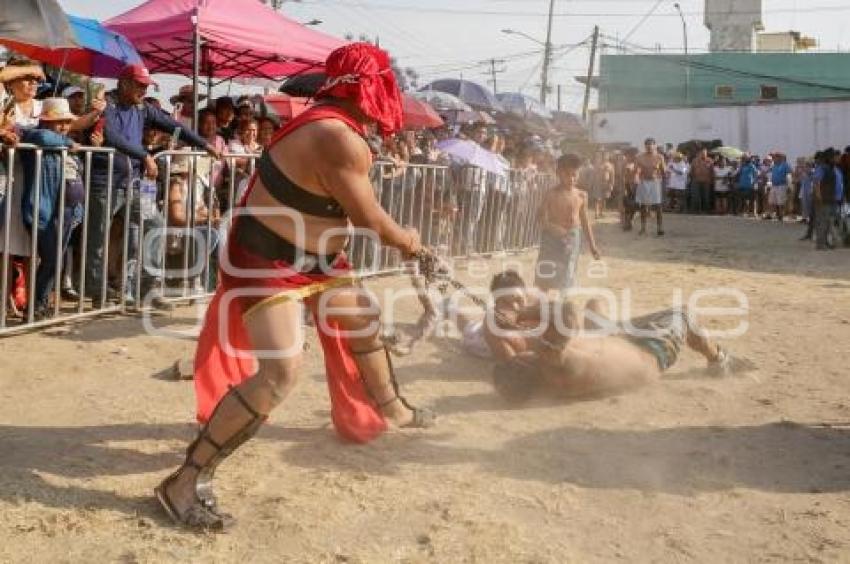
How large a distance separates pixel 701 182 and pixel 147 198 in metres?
20.4

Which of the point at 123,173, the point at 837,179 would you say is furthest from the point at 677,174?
the point at 123,173

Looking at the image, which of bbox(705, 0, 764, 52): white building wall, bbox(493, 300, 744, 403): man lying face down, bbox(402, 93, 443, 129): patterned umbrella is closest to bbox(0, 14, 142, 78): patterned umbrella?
bbox(493, 300, 744, 403): man lying face down

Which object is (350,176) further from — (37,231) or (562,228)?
(562,228)

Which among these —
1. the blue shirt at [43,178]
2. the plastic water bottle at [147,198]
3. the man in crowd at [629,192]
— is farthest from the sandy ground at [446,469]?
the man in crowd at [629,192]

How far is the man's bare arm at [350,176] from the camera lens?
3344 mm

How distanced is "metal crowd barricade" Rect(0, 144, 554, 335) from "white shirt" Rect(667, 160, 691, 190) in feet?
49.0

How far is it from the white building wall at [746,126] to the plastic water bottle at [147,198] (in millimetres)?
28843

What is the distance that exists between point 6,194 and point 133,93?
5.06ft

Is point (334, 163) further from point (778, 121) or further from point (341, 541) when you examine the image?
point (778, 121)

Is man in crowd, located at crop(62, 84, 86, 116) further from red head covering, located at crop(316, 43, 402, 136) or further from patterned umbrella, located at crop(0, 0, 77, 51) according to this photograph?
red head covering, located at crop(316, 43, 402, 136)

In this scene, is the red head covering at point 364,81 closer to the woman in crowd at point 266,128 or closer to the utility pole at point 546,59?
the woman in crowd at point 266,128

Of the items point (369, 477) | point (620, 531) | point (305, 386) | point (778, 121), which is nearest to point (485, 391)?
point (305, 386)

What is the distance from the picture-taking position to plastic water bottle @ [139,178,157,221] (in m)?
6.84

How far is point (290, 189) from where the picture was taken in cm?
348
